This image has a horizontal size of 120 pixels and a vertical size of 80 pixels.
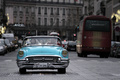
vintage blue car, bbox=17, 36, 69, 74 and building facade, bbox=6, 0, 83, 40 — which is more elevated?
building facade, bbox=6, 0, 83, 40

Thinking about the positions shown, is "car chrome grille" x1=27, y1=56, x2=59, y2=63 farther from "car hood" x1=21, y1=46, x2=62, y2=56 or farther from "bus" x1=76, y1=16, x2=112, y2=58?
"bus" x1=76, y1=16, x2=112, y2=58

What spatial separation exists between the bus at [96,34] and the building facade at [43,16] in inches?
3706

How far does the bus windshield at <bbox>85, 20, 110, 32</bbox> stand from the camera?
34.6m

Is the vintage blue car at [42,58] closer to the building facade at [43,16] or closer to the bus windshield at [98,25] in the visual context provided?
the bus windshield at [98,25]

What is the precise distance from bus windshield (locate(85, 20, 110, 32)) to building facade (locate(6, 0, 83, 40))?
9426 cm

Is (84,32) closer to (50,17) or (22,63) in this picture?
(22,63)

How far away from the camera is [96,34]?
34.6m

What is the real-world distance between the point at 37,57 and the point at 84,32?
2062 cm

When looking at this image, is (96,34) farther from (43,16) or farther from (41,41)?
(43,16)

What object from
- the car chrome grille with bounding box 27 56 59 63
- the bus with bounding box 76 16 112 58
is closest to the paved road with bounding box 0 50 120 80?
the car chrome grille with bounding box 27 56 59 63

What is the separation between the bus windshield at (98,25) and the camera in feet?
113

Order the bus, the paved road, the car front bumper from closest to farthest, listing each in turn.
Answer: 1. the paved road
2. the car front bumper
3. the bus

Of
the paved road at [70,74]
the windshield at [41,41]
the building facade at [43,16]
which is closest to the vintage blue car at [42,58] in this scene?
the paved road at [70,74]

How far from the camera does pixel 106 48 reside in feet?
114
